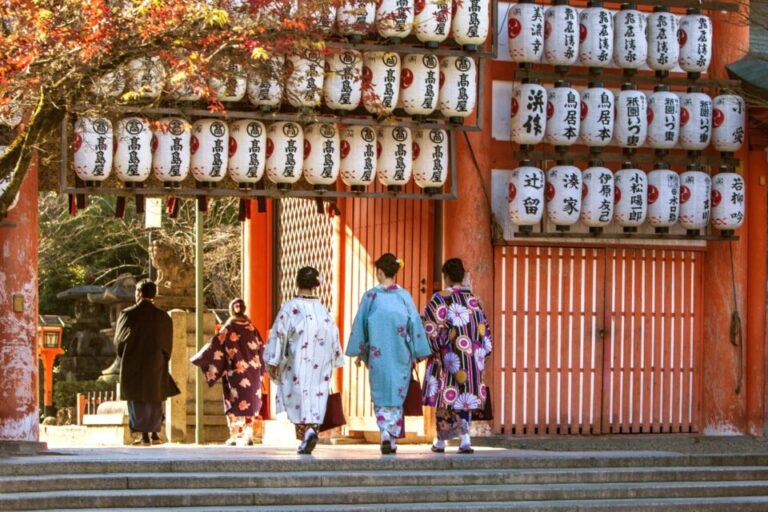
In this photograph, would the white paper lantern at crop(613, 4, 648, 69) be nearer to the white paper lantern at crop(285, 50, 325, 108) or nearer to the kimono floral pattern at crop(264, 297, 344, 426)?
the white paper lantern at crop(285, 50, 325, 108)

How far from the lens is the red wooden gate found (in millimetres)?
17406

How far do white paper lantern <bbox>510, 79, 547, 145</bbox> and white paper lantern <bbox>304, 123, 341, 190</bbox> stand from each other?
6.16ft

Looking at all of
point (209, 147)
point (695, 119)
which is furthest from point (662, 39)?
point (209, 147)

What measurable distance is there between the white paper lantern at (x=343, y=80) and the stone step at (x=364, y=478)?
388 centimetres

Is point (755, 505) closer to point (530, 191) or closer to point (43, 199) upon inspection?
point (530, 191)

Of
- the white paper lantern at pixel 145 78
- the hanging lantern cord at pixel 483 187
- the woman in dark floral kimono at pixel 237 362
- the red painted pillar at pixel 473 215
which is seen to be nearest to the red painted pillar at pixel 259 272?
the woman in dark floral kimono at pixel 237 362

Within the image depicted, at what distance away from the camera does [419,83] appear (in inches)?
644

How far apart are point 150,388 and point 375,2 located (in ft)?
17.6

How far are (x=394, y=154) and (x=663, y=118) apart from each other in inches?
115

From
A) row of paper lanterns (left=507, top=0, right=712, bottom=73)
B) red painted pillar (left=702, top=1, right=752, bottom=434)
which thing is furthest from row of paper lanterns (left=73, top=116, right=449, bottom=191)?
red painted pillar (left=702, top=1, right=752, bottom=434)

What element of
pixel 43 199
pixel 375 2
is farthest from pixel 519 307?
pixel 43 199

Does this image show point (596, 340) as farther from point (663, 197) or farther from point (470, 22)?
point (470, 22)

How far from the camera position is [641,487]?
14.1m

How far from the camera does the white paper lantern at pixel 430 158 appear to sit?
16.7 meters
